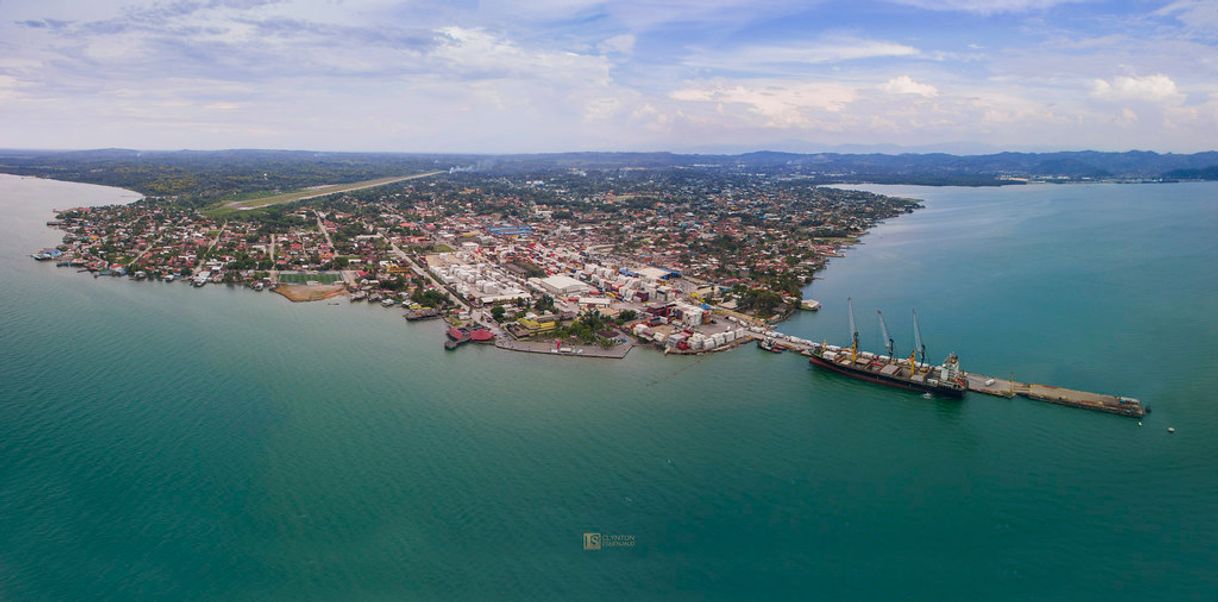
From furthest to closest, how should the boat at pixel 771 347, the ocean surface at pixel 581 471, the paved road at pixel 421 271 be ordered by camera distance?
the paved road at pixel 421 271 < the boat at pixel 771 347 < the ocean surface at pixel 581 471

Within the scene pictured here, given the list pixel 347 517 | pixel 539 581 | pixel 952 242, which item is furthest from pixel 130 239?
pixel 952 242

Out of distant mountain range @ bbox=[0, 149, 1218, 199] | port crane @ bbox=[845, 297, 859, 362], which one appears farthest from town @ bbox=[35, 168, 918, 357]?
distant mountain range @ bbox=[0, 149, 1218, 199]

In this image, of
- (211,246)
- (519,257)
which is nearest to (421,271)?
(519,257)

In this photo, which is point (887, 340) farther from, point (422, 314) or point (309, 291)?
point (309, 291)

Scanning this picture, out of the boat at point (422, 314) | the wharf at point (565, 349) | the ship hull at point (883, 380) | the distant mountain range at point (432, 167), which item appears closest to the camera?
the ship hull at point (883, 380)

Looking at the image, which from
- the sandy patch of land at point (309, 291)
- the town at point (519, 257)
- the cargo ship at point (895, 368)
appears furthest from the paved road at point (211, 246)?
the cargo ship at point (895, 368)

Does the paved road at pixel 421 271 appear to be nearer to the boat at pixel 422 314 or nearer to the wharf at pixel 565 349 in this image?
the boat at pixel 422 314

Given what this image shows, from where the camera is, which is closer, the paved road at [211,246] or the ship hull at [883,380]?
the ship hull at [883,380]

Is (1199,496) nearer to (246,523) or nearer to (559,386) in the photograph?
(559,386)
